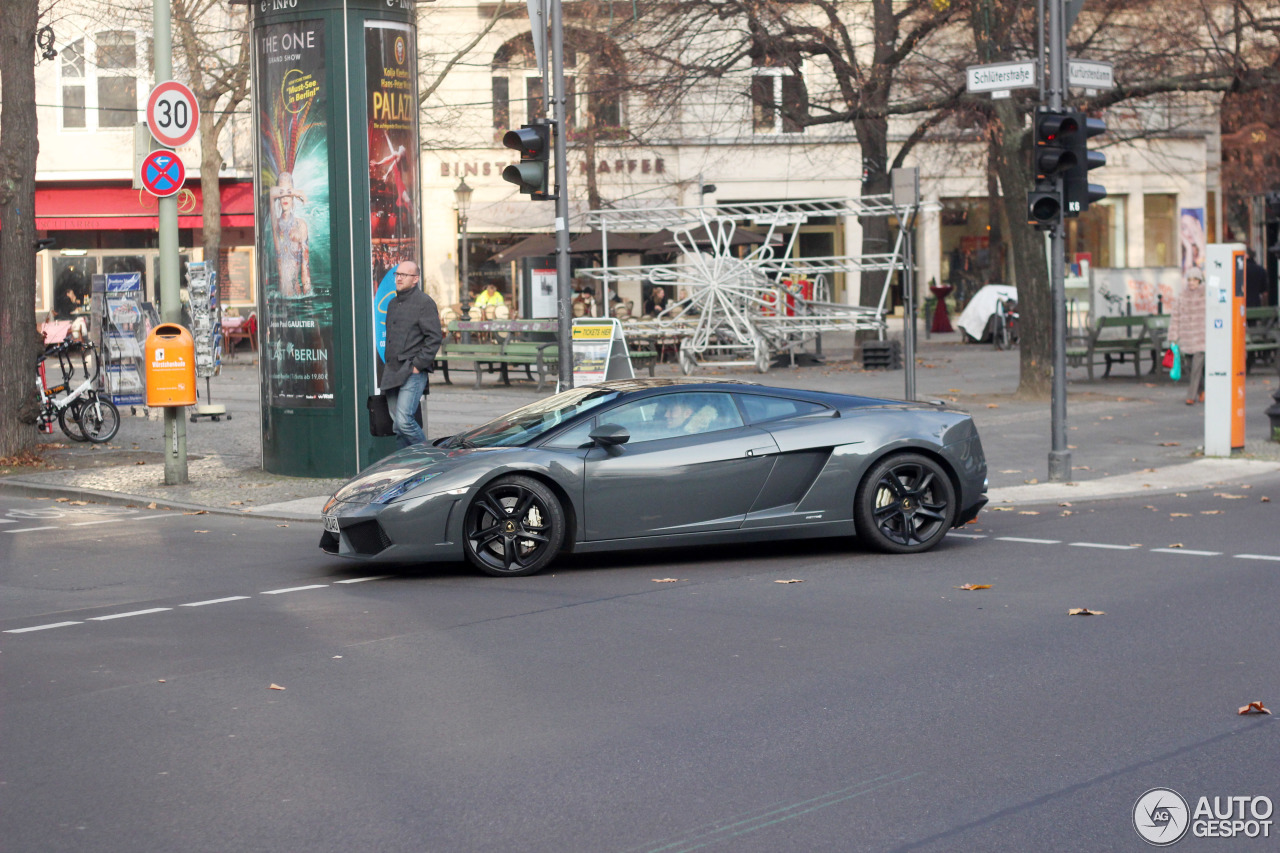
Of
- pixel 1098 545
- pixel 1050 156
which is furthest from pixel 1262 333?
pixel 1098 545

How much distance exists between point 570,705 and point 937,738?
150cm

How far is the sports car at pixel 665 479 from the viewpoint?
9.29m

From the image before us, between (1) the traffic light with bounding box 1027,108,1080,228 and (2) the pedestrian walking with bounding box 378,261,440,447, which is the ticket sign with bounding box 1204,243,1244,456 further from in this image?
(2) the pedestrian walking with bounding box 378,261,440,447

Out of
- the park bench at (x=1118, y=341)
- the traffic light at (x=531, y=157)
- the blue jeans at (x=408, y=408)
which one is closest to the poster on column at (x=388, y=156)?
the blue jeans at (x=408, y=408)

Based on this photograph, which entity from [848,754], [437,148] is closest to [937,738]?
[848,754]

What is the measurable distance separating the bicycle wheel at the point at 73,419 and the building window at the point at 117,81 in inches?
888

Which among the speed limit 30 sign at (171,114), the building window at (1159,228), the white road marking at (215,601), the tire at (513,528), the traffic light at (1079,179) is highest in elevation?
the building window at (1159,228)

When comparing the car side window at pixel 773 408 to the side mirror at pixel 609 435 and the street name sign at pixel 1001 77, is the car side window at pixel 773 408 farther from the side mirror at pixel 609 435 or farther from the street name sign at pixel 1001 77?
the street name sign at pixel 1001 77

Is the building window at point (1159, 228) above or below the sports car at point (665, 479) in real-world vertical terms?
above

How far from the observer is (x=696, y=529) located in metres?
9.62

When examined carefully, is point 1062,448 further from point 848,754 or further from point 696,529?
point 848,754

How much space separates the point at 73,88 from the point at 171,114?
1140 inches

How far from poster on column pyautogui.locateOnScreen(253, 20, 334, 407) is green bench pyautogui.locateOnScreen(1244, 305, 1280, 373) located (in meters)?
16.2

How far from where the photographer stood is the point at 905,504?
10.1m
